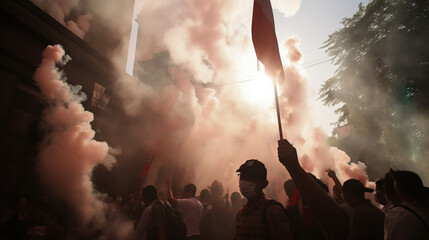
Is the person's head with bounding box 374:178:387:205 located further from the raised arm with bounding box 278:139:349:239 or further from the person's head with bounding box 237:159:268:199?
the raised arm with bounding box 278:139:349:239

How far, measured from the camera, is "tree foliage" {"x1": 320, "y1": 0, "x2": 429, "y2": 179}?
11734 mm

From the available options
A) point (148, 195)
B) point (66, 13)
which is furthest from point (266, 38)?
point (66, 13)

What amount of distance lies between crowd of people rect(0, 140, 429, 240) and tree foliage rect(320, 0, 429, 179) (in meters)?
9.68

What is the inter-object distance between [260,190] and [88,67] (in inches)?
391

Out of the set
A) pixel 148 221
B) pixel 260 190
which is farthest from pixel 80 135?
pixel 260 190

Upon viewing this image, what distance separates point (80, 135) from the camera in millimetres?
7668

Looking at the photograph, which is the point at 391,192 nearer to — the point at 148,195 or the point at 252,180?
the point at 252,180

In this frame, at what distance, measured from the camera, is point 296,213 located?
9.95ft

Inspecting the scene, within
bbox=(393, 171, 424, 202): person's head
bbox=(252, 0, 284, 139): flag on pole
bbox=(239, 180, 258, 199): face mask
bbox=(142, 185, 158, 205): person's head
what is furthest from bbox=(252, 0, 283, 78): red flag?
bbox=(142, 185, 158, 205): person's head

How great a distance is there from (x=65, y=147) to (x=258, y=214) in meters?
6.81

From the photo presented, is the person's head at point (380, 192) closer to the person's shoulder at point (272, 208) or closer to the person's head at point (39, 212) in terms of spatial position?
the person's shoulder at point (272, 208)

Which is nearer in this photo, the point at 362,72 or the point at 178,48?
the point at 178,48

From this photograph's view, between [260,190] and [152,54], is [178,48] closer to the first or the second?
[152,54]

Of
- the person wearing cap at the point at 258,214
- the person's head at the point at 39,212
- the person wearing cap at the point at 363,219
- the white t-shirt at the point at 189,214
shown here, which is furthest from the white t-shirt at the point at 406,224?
the person's head at the point at 39,212
